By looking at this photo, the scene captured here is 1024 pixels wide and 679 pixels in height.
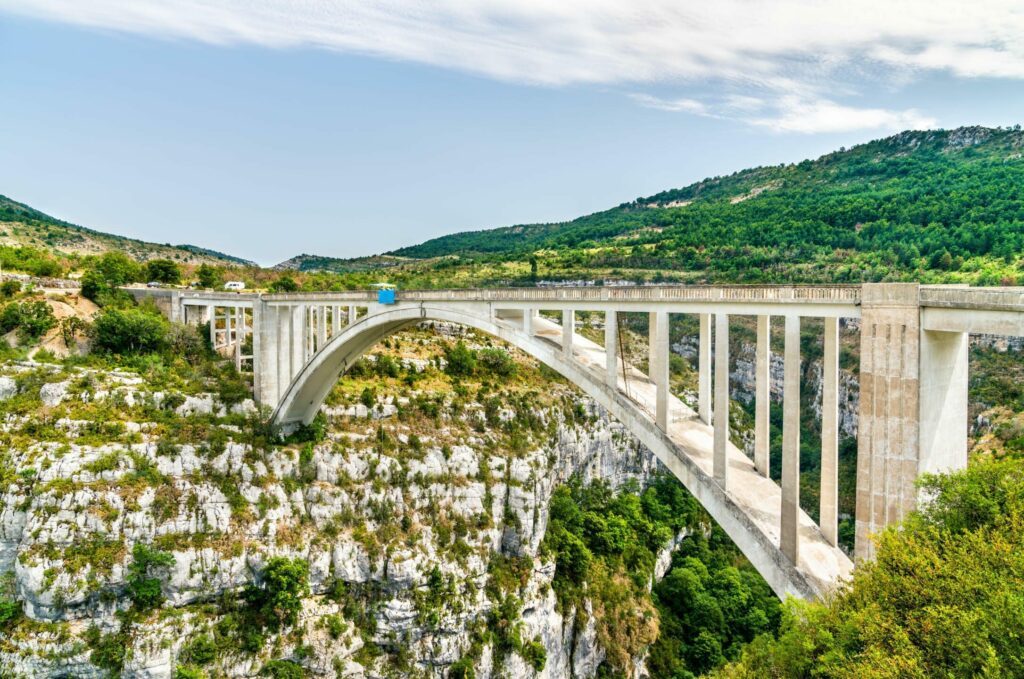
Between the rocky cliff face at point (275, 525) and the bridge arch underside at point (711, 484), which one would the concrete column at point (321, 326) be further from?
the bridge arch underside at point (711, 484)

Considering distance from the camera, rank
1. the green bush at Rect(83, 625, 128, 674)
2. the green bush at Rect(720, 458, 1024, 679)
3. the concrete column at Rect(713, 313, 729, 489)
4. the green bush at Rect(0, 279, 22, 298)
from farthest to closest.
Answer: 1. the green bush at Rect(0, 279, 22, 298)
2. the green bush at Rect(83, 625, 128, 674)
3. the concrete column at Rect(713, 313, 729, 489)
4. the green bush at Rect(720, 458, 1024, 679)

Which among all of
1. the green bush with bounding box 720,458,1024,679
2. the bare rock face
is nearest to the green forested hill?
the bare rock face

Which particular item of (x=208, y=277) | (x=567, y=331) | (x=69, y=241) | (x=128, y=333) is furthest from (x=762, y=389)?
(x=69, y=241)

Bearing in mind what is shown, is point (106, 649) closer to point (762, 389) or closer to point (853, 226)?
point (762, 389)

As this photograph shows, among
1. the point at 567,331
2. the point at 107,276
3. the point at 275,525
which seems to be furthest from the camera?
the point at 107,276

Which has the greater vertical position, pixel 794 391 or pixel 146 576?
pixel 794 391

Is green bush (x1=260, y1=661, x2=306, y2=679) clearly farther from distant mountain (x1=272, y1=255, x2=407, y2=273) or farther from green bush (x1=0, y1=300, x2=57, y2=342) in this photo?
distant mountain (x1=272, y1=255, x2=407, y2=273)
